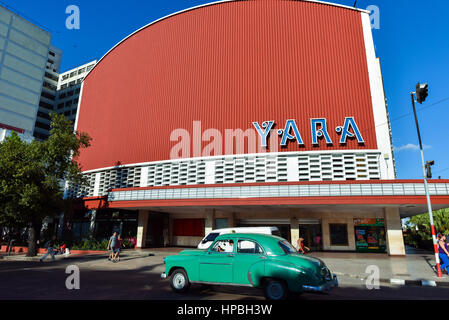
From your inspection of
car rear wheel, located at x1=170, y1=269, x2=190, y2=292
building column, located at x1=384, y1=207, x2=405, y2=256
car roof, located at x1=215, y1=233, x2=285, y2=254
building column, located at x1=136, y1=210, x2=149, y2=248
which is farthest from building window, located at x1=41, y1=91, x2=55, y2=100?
car roof, located at x1=215, y1=233, x2=285, y2=254

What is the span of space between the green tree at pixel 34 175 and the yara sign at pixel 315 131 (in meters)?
14.7

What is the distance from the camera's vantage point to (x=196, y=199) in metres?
20.8

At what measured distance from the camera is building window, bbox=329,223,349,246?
917 inches

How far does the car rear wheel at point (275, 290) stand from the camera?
20.6ft

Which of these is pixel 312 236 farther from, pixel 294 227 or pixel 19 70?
pixel 19 70

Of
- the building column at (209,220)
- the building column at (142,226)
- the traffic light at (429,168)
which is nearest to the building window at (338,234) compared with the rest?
the building column at (209,220)

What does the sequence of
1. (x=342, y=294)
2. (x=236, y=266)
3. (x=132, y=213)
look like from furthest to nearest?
(x=132, y=213), (x=342, y=294), (x=236, y=266)

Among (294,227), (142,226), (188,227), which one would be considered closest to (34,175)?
(142,226)

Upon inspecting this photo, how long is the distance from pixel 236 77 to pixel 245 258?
21.3 metres

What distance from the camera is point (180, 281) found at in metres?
7.67

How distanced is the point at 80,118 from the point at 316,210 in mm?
31337

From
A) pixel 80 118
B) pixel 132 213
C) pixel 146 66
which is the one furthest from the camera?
pixel 80 118
